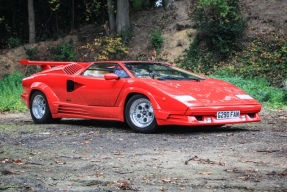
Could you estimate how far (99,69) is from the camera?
1080 cm

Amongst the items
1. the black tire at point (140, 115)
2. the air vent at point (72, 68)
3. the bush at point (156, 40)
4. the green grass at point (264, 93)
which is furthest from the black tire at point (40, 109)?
the bush at point (156, 40)

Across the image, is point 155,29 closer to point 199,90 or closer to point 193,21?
point 193,21

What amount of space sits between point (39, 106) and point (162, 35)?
16.4 meters

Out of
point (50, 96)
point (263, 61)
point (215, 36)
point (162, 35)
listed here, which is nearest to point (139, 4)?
point (162, 35)

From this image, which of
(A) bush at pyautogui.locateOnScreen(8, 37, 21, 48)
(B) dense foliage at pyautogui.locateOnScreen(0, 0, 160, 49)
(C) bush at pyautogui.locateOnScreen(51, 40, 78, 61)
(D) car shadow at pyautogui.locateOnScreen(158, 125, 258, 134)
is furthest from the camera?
(B) dense foliage at pyautogui.locateOnScreen(0, 0, 160, 49)

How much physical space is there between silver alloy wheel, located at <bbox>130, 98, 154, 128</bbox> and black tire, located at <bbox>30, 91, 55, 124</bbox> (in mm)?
2387

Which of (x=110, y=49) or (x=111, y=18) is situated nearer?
(x=110, y=49)

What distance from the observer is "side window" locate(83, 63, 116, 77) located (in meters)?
10.6

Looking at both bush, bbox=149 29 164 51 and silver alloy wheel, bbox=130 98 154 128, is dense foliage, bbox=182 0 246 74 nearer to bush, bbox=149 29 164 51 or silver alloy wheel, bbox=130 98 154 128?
bush, bbox=149 29 164 51

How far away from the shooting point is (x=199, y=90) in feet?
31.8

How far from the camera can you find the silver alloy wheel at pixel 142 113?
962 centimetres

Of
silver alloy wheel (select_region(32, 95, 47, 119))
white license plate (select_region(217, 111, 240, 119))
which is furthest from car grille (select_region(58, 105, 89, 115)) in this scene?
white license plate (select_region(217, 111, 240, 119))

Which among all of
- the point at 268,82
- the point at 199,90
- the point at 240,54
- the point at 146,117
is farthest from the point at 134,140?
the point at 240,54

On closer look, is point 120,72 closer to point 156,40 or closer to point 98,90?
point 98,90
